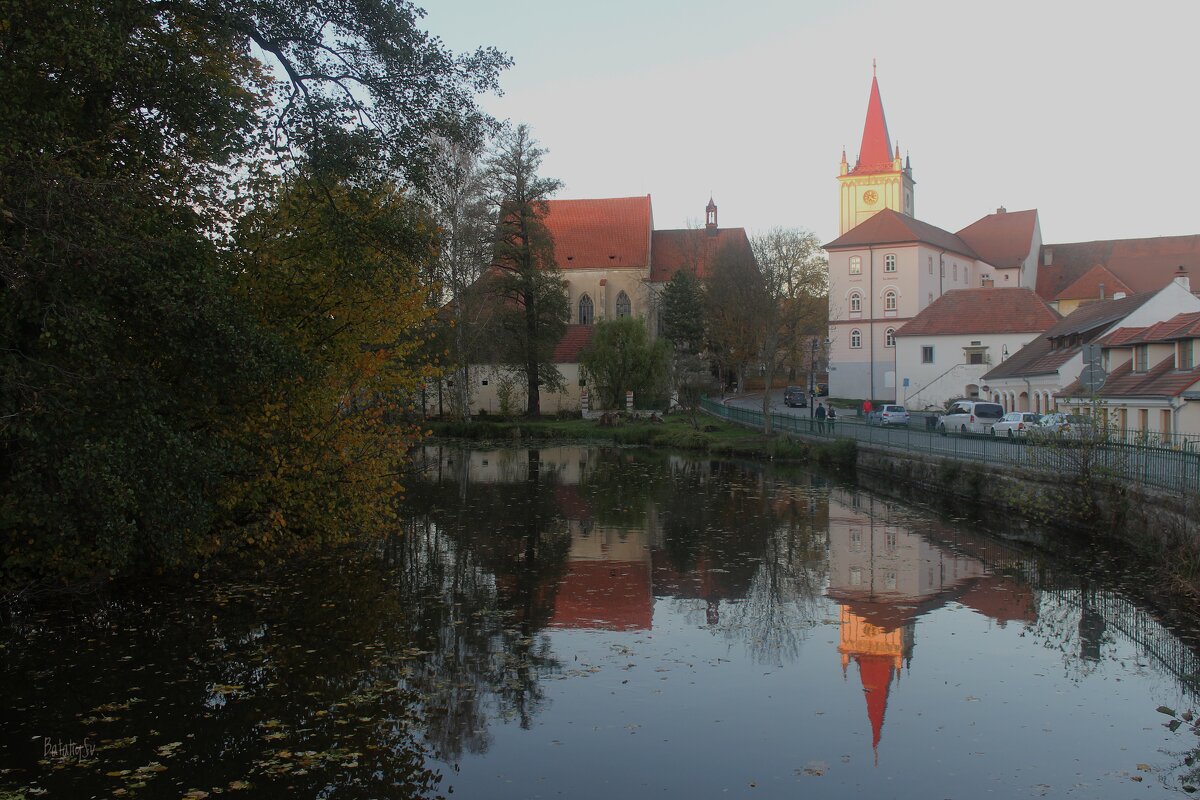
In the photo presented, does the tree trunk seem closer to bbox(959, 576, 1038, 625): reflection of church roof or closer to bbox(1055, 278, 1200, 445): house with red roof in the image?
bbox(1055, 278, 1200, 445): house with red roof

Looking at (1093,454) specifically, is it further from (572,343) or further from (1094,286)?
(1094,286)

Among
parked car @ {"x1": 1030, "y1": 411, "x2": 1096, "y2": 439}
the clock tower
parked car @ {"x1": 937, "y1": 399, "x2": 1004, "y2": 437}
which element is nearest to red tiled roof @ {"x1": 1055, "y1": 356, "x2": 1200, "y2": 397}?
parked car @ {"x1": 1030, "y1": 411, "x2": 1096, "y2": 439}

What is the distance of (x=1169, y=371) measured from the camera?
25.0 metres

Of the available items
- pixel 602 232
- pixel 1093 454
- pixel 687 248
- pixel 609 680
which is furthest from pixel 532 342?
pixel 609 680

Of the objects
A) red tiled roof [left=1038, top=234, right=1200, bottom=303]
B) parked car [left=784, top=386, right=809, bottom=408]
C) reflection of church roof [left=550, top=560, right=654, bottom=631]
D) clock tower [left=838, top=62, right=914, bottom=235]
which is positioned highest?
clock tower [left=838, top=62, right=914, bottom=235]

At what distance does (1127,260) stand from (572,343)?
1801 inches

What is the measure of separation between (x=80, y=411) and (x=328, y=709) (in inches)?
154

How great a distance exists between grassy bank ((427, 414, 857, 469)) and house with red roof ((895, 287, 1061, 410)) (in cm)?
1409

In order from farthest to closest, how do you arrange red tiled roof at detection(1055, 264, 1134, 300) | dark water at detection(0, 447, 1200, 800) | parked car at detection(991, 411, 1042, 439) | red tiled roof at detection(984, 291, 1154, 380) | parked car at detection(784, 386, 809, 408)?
red tiled roof at detection(1055, 264, 1134, 300) < parked car at detection(784, 386, 809, 408) < red tiled roof at detection(984, 291, 1154, 380) < parked car at detection(991, 411, 1042, 439) < dark water at detection(0, 447, 1200, 800)

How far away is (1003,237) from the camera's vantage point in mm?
81250

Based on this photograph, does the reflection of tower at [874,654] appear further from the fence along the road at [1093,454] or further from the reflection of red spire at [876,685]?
the fence along the road at [1093,454]

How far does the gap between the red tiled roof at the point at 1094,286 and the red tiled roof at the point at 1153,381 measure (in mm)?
49347

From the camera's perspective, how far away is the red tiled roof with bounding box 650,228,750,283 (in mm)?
77750

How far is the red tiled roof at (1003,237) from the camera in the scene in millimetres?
79688
